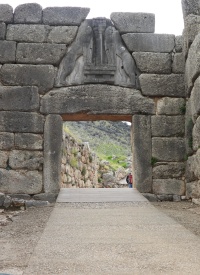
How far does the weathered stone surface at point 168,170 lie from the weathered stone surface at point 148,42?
2429mm

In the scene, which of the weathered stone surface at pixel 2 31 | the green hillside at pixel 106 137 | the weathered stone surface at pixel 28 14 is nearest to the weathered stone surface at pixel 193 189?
the weathered stone surface at pixel 28 14

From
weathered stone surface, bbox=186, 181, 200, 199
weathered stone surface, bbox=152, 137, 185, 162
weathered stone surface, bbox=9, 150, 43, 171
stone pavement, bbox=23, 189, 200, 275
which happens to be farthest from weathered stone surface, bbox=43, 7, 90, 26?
→ stone pavement, bbox=23, 189, 200, 275

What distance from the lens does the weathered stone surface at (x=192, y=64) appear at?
6.44 meters

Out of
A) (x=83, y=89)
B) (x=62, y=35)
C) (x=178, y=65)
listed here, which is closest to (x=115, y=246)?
(x=83, y=89)

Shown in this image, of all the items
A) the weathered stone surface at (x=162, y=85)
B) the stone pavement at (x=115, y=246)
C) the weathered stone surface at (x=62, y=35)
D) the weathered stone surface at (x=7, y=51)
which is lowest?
the stone pavement at (x=115, y=246)

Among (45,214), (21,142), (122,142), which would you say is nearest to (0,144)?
(21,142)

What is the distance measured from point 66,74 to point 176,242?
527 centimetres

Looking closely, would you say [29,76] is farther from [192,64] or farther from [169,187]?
[169,187]

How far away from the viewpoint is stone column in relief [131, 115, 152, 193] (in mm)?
7379

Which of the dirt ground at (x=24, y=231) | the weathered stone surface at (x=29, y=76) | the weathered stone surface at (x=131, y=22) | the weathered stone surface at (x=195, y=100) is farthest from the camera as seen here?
the weathered stone surface at (x=131, y=22)

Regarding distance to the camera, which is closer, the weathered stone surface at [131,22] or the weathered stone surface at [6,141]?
the weathered stone surface at [6,141]

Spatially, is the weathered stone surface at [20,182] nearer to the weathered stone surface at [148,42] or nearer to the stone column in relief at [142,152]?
the stone column in relief at [142,152]

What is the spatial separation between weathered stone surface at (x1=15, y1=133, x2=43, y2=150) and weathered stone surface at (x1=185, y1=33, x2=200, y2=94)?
3211 mm

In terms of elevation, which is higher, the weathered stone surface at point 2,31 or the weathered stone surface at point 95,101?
the weathered stone surface at point 2,31
